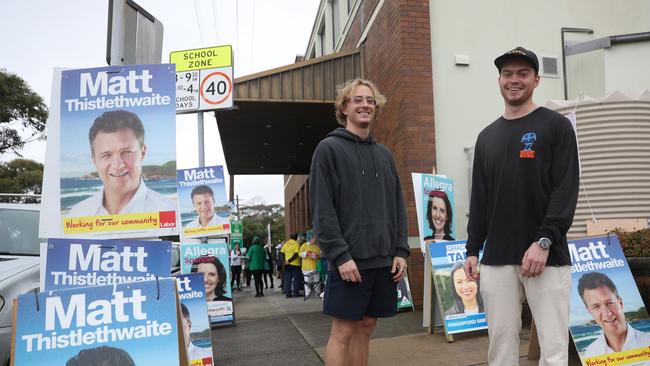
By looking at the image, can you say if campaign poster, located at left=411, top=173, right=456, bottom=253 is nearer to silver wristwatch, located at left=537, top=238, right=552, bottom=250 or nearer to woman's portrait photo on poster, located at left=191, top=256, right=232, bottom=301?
woman's portrait photo on poster, located at left=191, top=256, right=232, bottom=301

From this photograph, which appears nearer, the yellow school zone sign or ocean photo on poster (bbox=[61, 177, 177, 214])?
ocean photo on poster (bbox=[61, 177, 177, 214])

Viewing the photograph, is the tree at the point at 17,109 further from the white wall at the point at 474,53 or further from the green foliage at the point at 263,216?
the green foliage at the point at 263,216

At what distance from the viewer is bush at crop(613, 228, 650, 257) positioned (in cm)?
423

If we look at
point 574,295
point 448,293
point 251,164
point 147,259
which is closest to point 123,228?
point 147,259

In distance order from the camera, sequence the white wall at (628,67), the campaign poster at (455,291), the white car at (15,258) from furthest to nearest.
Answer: the white wall at (628,67)
the campaign poster at (455,291)
the white car at (15,258)

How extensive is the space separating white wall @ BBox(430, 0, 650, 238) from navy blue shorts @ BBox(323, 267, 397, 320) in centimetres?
496

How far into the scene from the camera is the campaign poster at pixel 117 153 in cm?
319

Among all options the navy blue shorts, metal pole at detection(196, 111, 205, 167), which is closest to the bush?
the navy blue shorts

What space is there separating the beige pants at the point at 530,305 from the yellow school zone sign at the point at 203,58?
5602 millimetres

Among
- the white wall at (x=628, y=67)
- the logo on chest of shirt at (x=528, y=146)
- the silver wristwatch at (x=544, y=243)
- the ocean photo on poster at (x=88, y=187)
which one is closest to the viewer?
the silver wristwatch at (x=544, y=243)

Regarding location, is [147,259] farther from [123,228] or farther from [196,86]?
[196,86]

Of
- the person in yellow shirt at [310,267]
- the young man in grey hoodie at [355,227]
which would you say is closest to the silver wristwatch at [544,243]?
the young man in grey hoodie at [355,227]

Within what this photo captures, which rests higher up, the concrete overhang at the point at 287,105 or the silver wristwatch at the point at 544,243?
the concrete overhang at the point at 287,105

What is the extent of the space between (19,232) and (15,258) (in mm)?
589
